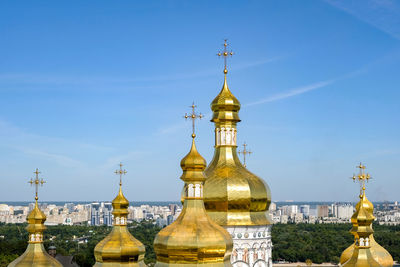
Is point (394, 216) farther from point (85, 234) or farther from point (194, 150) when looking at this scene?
point (194, 150)

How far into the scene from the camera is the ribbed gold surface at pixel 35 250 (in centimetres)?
1539

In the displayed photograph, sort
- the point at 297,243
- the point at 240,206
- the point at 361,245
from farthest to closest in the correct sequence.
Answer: the point at 297,243 < the point at 240,206 < the point at 361,245

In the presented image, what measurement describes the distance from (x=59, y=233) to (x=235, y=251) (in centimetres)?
6378

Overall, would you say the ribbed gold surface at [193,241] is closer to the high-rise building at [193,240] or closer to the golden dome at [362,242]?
the high-rise building at [193,240]

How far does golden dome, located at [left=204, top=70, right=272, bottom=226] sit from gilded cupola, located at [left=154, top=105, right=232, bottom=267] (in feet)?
6.35

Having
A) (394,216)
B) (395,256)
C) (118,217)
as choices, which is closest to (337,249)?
(395,256)

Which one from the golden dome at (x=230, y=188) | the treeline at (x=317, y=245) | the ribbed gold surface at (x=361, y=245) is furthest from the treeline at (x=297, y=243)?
the ribbed gold surface at (x=361, y=245)

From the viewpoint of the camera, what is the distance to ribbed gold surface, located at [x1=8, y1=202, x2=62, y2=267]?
50.5 feet

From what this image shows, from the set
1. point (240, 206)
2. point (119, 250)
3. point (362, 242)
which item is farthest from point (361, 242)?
point (119, 250)

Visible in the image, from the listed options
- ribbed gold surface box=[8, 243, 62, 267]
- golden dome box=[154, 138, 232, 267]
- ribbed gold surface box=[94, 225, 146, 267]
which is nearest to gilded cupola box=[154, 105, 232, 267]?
golden dome box=[154, 138, 232, 267]

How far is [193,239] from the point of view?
1062 cm

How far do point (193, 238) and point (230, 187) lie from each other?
274cm

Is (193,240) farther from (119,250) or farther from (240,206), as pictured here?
(119,250)

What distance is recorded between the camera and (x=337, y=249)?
60.9 m
